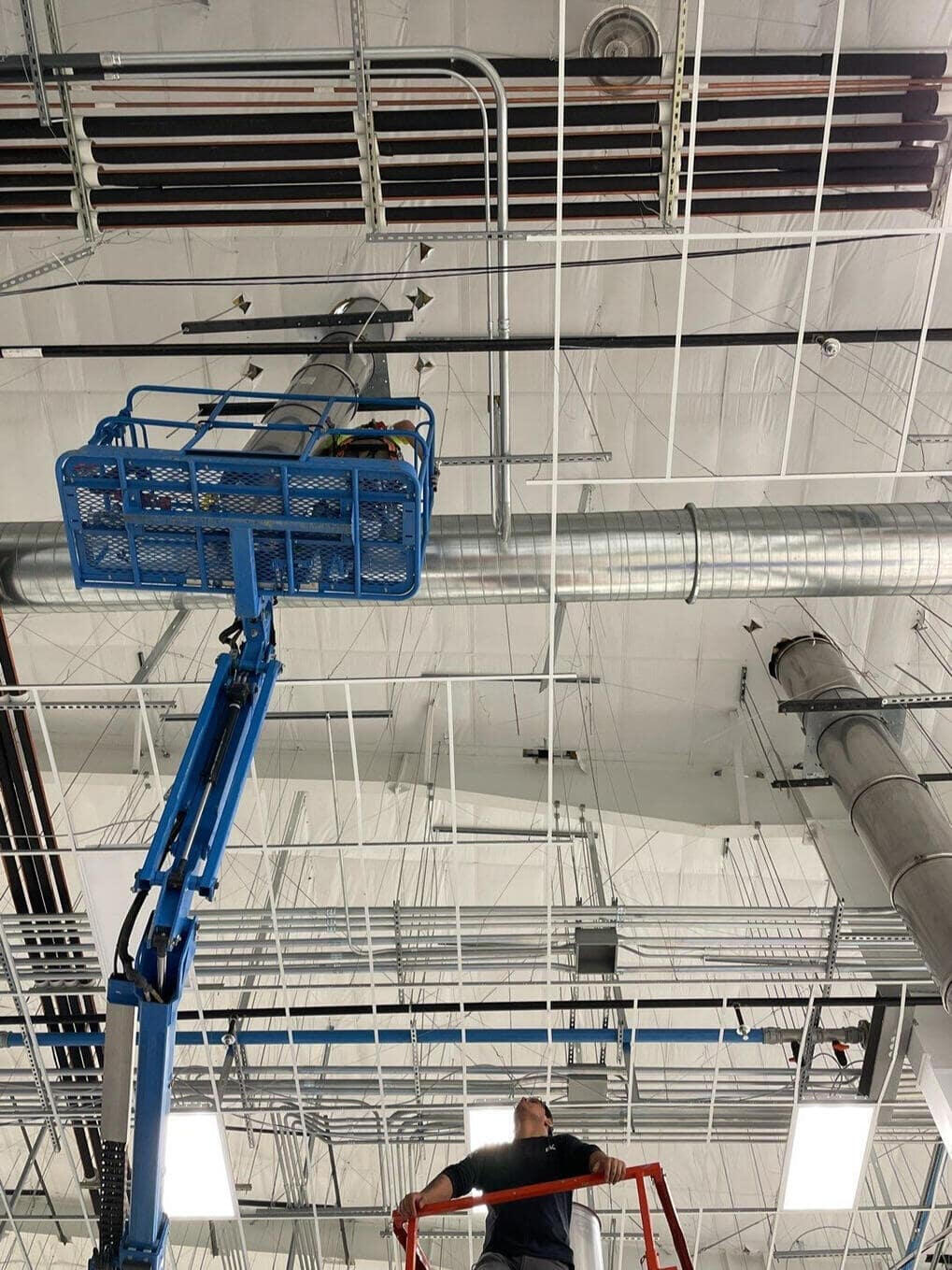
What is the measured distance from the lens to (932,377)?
36.0ft

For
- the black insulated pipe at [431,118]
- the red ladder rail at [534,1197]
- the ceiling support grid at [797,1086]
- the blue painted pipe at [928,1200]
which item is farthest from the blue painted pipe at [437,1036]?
the black insulated pipe at [431,118]

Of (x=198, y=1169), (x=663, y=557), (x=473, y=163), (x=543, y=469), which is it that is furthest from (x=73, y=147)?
(x=198, y=1169)

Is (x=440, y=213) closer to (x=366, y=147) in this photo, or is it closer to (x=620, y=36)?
(x=366, y=147)

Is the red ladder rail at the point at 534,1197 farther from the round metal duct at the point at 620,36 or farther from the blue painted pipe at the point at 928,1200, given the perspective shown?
the round metal duct at the point at 620,36

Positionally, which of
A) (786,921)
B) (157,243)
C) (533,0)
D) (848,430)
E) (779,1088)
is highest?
(533,0)

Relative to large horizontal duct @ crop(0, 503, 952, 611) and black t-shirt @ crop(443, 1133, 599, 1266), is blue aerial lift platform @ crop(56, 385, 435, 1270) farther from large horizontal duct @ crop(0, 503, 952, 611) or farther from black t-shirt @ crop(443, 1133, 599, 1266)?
large horizontal duct @ crop(0, 503, 952, 611)

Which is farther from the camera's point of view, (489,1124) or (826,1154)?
(489,1124)

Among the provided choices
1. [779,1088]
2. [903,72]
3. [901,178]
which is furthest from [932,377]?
[779,1088]

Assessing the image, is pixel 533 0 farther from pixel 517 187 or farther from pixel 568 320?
pixel 568 320

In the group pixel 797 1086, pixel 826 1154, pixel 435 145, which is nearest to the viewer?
pixel 435 145

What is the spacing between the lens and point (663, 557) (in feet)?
31.5

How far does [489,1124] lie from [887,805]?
17.6 feet

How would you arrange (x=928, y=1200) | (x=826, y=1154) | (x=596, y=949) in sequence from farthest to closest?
(x=928, y=1200), (x=826, y=1154), (x=596, y=949)

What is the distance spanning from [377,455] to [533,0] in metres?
5.47
